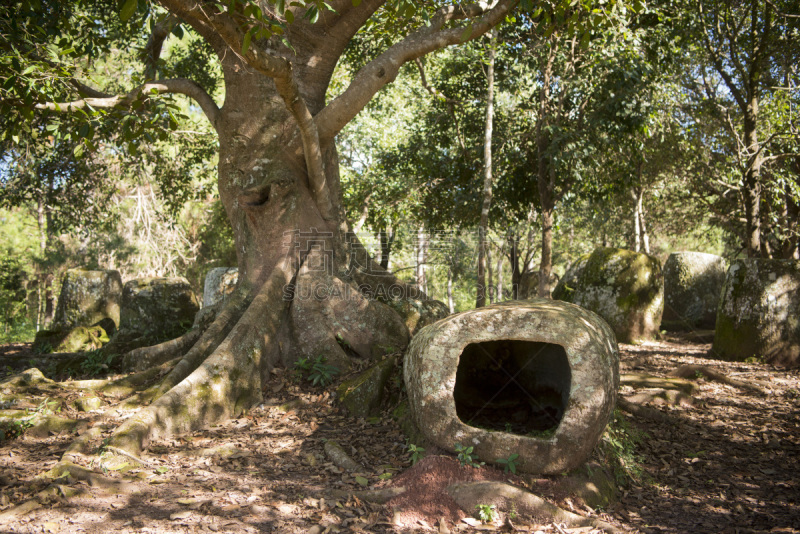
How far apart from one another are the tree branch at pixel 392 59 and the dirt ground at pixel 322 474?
3162 millimetres

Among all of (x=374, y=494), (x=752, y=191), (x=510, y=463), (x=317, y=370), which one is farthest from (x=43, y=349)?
(x=752, y=191)

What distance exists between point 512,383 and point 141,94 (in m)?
5.26

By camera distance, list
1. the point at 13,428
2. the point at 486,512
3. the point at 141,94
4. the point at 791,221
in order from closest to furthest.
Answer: the point at 486,512
the point at 13,428
the point at 141,94
the point at 791,221

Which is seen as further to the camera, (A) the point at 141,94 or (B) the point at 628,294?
(B) the point at 628,294

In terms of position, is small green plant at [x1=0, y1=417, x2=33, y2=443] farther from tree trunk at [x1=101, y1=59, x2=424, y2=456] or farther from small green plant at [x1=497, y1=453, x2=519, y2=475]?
small green plant at [x1=497, y1=453, x2=519, y2=475]

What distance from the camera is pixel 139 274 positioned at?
59.1ft

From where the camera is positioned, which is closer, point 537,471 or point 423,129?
point 537,471

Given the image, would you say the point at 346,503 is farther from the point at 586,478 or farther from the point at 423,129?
the point at 423,129

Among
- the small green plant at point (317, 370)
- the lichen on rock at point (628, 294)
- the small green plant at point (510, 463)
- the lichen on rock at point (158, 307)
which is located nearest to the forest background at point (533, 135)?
the lichen on rock at point (628, 294)

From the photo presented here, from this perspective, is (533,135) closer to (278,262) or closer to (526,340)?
(278,262)

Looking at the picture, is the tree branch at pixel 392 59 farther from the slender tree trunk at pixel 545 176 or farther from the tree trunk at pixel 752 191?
the tree trunk at pixel 752 191

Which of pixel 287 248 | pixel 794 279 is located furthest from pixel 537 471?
pixel 794 279

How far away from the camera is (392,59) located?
669cm

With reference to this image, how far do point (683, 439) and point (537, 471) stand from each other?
7.68 ft
